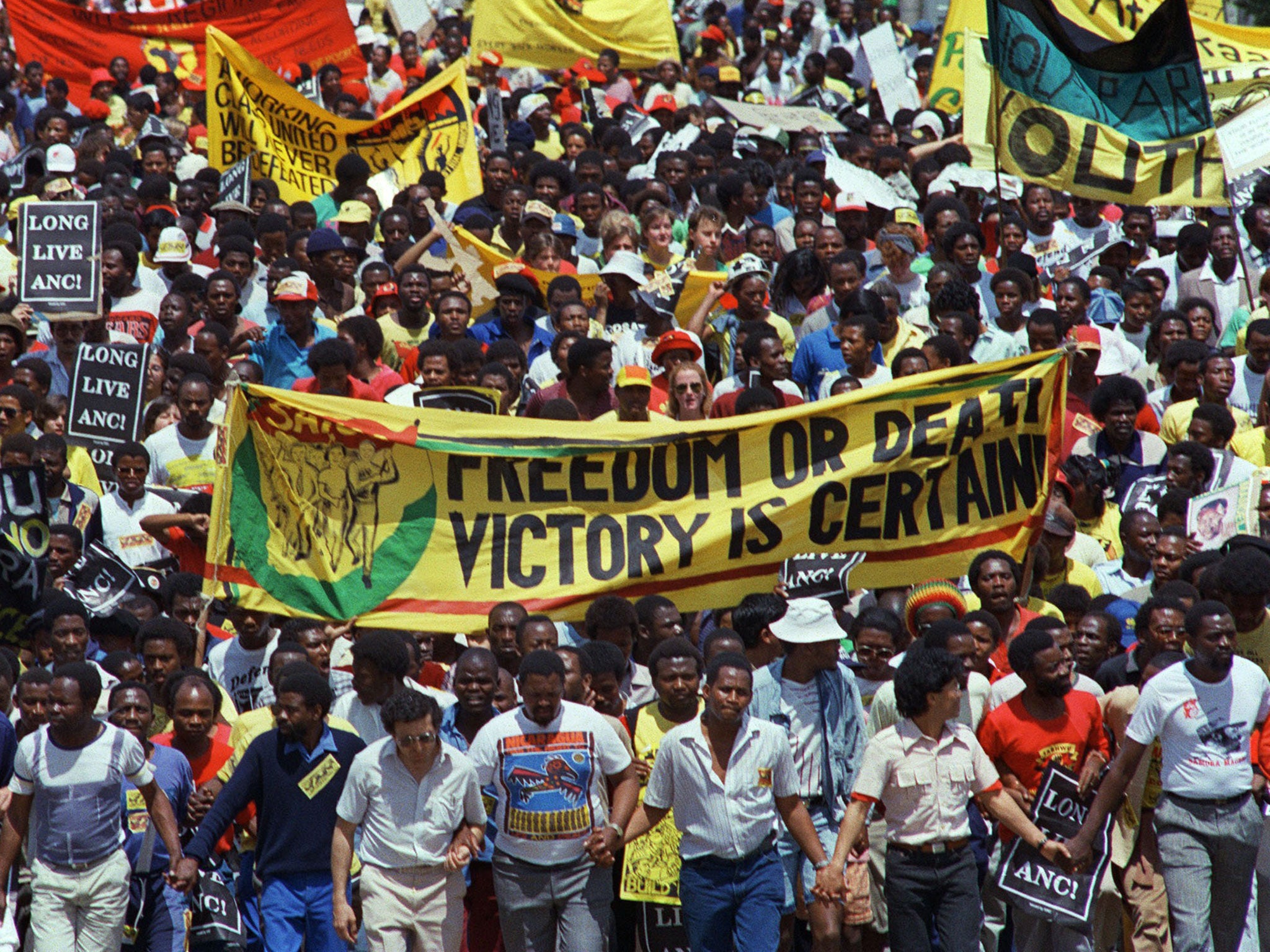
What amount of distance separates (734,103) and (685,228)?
3.98m

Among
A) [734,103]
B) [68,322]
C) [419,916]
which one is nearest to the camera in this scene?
[419,916]

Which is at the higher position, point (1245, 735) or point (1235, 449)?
point (1235, 449)

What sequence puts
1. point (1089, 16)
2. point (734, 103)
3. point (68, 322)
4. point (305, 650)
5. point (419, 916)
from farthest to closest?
1. point (734, 103)
2. point (1089, 16)
3. point (68, 322)
4. point (305, 650)
5. point (419, 916)

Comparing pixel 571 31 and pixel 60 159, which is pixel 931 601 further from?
pixel 571 31

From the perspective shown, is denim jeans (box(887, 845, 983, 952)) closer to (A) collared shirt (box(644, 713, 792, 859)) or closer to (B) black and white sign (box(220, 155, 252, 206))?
(A) collared shirt (box(644, 713, 792, 859))

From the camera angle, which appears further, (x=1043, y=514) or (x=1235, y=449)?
(x=1235, y=449)

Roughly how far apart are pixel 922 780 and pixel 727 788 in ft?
2.59

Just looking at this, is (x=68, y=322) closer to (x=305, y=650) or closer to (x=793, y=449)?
(x=305, y=650)

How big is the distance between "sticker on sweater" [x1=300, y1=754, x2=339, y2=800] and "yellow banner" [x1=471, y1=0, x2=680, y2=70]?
48.0 ft

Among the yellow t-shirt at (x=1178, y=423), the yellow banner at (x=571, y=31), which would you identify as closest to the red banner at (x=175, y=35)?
the yellow banner at (x=571, y=31)

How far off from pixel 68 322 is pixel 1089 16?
28.0ft

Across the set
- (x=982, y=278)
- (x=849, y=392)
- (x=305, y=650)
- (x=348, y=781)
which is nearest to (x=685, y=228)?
A: (x=982, y=278)

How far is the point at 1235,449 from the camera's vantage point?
39.8ft

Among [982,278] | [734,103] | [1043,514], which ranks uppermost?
[734,103]
